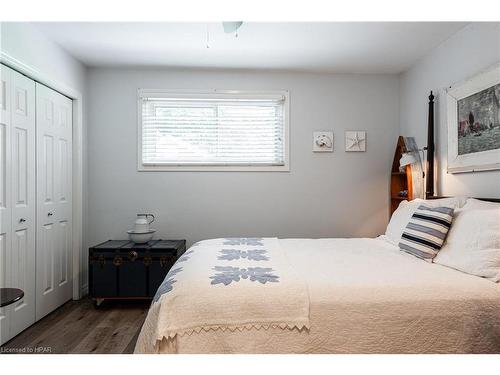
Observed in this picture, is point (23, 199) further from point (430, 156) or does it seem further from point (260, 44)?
point (430, 156)

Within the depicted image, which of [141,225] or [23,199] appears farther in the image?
[141,225]

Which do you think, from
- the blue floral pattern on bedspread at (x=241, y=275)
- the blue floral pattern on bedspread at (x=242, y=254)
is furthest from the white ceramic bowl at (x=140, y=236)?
the blue floral pattern on bedspread at (x=241, y=275)

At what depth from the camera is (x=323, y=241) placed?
305 cm

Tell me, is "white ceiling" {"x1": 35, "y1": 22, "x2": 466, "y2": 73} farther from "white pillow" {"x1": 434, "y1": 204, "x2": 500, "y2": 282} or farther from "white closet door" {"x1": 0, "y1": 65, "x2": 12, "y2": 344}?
"white pillow" {"x1": 434, "y1": 204, "x2": 500, "y2": 282}

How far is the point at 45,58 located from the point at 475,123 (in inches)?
139

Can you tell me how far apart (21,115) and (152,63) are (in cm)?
138

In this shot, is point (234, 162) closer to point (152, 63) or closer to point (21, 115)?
point (152, 63)

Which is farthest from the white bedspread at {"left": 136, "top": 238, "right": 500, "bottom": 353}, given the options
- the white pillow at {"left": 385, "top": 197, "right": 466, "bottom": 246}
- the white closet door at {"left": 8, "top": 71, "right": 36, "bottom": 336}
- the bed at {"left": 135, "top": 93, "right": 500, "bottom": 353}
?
the white closet door at {"left": 8, "top": 71, "right": 36, "bottom": 336}

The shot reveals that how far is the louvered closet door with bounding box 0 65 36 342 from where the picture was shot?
2.54 m

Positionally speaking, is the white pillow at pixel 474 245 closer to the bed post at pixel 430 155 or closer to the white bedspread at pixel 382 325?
the white bedspread at pixel 382 325

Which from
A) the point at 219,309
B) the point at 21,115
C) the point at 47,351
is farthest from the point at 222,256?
the point at 21,115

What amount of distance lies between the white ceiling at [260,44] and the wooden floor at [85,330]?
243 centimetres

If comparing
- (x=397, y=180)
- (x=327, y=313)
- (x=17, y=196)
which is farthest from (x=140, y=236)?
(x=397, y=180)

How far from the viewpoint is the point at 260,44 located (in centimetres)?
317
